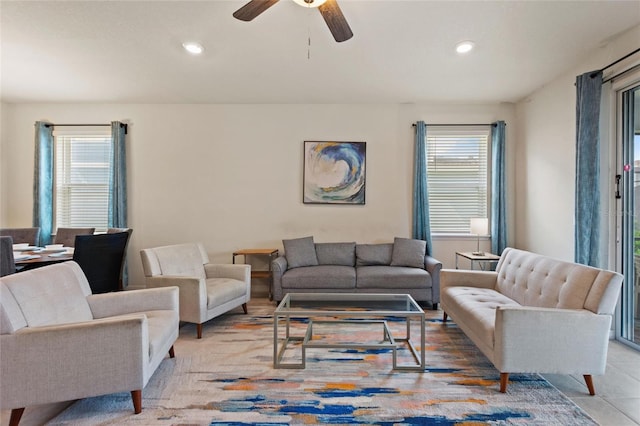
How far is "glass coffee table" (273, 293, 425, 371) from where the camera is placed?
2.19 metres

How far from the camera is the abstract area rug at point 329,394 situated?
67.3 inches

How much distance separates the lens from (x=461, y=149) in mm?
4477

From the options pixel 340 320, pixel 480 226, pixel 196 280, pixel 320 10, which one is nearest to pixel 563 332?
pixel 340 320

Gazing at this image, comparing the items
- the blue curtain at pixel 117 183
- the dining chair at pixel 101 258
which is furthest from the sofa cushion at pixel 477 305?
the blue curtain at pixel 117 183

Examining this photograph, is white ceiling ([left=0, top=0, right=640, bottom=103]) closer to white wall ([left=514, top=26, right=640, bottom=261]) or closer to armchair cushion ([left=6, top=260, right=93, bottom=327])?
white wall ([left=514, top=26, right=640, bottom=261])

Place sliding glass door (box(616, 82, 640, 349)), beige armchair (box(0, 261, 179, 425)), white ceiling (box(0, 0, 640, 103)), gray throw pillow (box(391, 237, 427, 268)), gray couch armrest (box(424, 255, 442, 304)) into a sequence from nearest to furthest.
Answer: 1. beige armchair (box(0, 261, 179, 425))
2. white ceiling (box(0, 0, 640, 103))
3. sliding glass door (box(616, 82, 640, 349))
4. gray couch armrest (box(424, 255, 442, 304))
5. gray throw pillow (box(391, 237, 427, 268))

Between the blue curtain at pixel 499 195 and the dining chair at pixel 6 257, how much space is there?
536 cm

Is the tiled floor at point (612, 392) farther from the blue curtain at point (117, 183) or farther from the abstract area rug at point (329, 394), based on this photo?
the blue curtain at point (117, 183)

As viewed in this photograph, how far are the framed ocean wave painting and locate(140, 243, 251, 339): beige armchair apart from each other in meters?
1.59

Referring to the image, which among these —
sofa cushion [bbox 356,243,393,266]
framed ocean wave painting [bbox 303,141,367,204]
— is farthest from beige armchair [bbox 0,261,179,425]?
framed ocean wave painting [bbox 303,141,367,204]

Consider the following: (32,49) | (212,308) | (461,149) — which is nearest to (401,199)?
(461,149)

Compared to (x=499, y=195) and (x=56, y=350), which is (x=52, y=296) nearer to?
(x=56, y=350)

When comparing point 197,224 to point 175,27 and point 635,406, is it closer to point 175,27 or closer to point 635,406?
point 175,27

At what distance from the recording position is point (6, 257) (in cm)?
241
